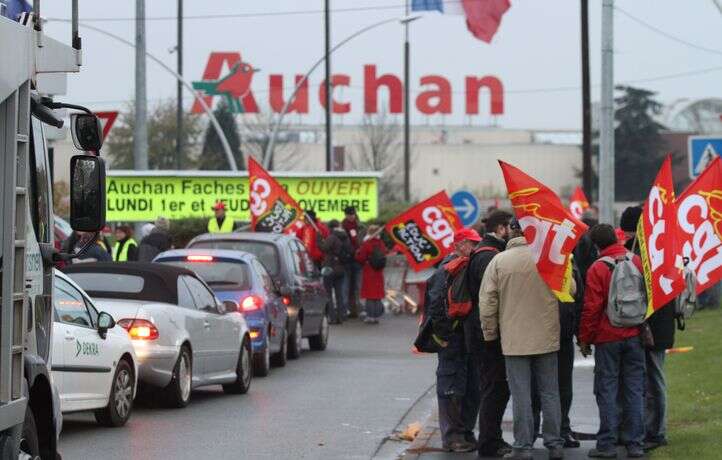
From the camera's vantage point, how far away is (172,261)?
20250mm

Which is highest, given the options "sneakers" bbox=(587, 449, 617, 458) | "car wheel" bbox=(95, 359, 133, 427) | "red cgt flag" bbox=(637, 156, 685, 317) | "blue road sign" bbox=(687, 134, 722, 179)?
"blue road sign" bbox=(687, 134, 722, 179)

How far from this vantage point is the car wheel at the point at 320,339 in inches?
969

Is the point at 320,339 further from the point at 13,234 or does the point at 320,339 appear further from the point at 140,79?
the point at 13,234

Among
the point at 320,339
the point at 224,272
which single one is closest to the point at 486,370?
the point at 224,272

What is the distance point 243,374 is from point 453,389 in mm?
5556

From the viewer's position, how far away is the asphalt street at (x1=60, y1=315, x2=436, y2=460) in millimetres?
12898

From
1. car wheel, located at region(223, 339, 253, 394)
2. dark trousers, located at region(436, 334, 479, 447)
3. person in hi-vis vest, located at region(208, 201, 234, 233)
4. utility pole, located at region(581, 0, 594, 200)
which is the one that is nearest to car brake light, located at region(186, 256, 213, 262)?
car wheel, located at region(223, 339, 253, 394)

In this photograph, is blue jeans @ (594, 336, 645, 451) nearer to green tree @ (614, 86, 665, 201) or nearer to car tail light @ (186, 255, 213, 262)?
car tail light @ (186, 255, 213, 262)

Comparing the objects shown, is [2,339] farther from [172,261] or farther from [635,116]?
[635,116]

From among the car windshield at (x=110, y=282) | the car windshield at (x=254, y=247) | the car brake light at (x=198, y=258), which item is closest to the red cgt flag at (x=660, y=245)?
the car windshield at (x=110, y=282)

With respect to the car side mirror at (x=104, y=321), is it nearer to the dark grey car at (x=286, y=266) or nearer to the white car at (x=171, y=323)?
the white car at (x=171, y=323)

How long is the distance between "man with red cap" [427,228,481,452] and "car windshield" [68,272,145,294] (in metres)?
4.38

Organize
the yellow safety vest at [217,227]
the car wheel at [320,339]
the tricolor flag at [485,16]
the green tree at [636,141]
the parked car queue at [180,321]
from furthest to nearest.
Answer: the green tree at [636,141] < the tricolor flag at [485,16] < the yellow safety vest at [217,227] < the car wheel at [320,339] < the parked car queue at [180,321]

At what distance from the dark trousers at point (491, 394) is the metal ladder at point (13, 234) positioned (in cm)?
501
